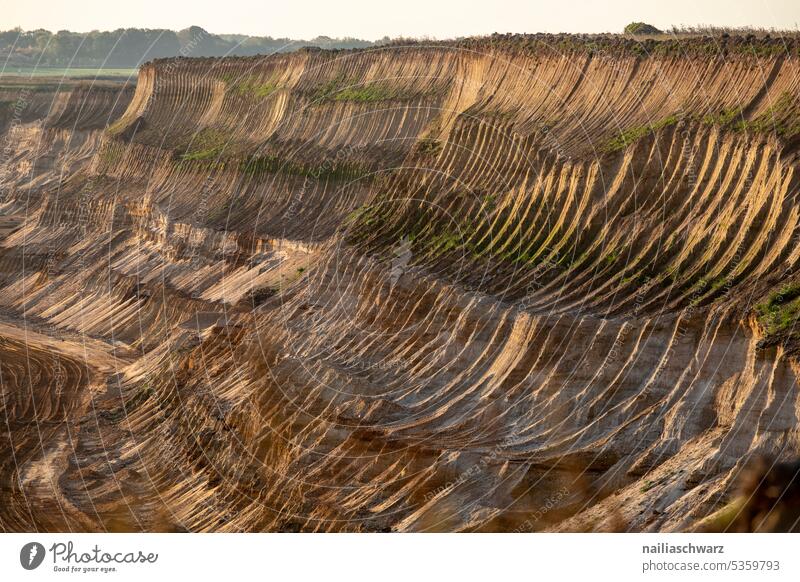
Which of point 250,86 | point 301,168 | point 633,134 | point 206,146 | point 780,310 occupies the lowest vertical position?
point 206,146

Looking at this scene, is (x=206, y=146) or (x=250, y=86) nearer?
(x=206, y=146)

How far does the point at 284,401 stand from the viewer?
47125 mm

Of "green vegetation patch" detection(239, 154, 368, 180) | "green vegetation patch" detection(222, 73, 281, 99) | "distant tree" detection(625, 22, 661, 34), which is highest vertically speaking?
"distant tree" detection(625, 22, 661, 34)

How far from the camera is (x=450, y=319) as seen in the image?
47969 millimetres

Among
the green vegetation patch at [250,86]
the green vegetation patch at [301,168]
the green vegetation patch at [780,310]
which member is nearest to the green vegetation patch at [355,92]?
the green vegetation patch at [301,168]

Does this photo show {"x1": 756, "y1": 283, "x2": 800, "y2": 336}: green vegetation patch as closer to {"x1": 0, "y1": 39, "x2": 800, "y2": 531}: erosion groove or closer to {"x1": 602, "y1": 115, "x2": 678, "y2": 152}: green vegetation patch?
{"x1": 0, "y1": 39, "x2": 800, "y2": 531}: erosion groove

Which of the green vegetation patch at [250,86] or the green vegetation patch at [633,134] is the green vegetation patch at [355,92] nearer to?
the green vegetation patch at [250,86]

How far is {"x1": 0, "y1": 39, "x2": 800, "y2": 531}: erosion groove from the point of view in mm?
34562

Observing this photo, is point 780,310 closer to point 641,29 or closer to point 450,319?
point 450,319

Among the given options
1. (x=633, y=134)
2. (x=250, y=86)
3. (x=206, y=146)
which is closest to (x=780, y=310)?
(x=633, y=134)

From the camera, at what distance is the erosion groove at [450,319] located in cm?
3456

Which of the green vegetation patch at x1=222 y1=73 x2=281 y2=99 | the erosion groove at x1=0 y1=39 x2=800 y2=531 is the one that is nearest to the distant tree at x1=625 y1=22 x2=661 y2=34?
the erosion groove at x1=0 y1=39 x2=800 y2=531

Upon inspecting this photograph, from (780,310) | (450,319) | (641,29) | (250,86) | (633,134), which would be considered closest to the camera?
(780,310)

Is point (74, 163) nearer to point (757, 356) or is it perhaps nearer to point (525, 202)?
point (525, 202)
